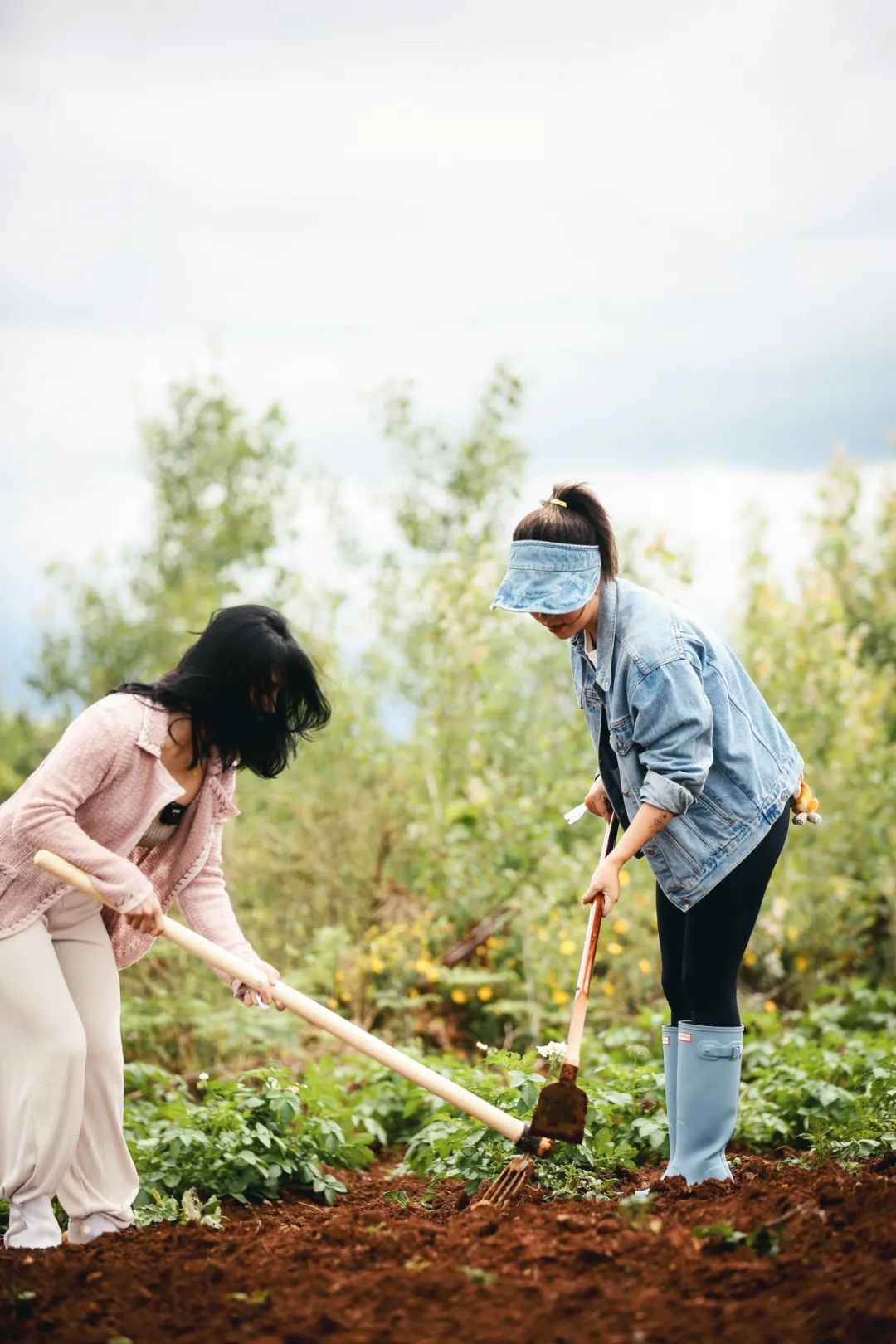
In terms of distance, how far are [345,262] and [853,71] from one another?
4.18 metres

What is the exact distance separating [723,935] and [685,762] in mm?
465

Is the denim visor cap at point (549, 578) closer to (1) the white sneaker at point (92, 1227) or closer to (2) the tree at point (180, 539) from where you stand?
(1) the white sneaker at point (92, 1227)

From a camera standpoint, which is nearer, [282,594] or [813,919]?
[813,919]

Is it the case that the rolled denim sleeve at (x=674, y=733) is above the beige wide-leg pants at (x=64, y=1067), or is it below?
above

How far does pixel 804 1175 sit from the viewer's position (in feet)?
10.4

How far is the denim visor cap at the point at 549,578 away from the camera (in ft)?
9.96

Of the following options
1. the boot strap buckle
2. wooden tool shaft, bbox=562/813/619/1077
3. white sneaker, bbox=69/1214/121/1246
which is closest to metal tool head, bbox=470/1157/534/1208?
wooden tool shaft, bbox=562/813/619/1077

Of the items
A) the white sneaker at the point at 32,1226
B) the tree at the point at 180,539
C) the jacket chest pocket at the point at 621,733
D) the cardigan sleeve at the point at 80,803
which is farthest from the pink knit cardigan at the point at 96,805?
the tree at the point at 180,539

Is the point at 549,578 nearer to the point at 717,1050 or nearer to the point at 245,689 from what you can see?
the point at 245,689

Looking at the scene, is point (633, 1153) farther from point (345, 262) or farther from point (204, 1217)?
point (345, 262)

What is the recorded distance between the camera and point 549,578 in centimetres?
305

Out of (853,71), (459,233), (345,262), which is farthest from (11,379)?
(853,71)

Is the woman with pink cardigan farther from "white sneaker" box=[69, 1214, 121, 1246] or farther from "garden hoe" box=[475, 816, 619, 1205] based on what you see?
"garden hoe" box=[475, 816, 619, 1205]

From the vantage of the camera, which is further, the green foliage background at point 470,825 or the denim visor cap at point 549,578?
the green foliage background at point 470,825
